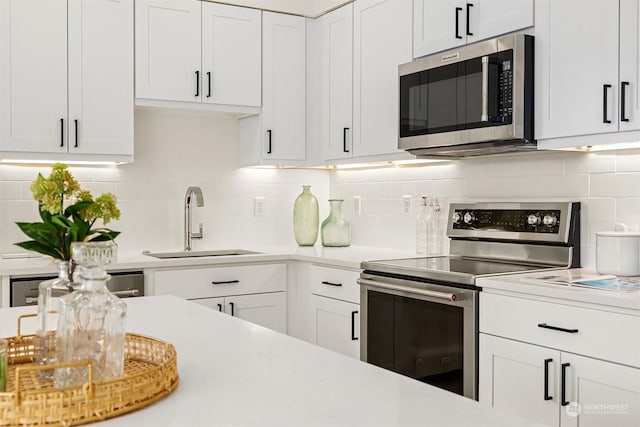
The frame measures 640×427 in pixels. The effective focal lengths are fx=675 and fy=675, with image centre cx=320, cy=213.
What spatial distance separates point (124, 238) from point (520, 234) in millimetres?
2184

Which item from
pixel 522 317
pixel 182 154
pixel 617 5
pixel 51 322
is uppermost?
pixel 617 5

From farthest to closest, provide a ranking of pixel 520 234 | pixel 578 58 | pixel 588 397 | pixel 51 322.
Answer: pixel 520 234 < pixel 578 58 < pixel 588 397 < pixel 51 322

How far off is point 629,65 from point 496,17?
26.7 inches

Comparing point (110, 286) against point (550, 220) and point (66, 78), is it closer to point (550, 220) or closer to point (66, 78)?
point (66, 78)

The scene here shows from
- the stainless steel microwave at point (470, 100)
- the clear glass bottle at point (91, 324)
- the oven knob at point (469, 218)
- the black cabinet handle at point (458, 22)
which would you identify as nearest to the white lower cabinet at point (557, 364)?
the stainless steel microwave at point (470, 100)

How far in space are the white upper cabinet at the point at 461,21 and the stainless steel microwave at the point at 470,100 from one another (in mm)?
77

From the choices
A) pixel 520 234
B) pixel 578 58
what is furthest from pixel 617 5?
pixel 520 234

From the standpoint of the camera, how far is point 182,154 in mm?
4074

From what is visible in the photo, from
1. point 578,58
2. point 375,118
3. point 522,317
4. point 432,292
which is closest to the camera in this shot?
point 522,317

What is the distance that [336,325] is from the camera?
3.45 metres

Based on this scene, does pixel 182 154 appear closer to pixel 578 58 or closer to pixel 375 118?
pixel 375 118

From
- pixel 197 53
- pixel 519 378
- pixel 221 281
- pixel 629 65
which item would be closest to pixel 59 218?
pixel 519 378

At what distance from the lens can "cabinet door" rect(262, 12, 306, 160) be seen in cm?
402

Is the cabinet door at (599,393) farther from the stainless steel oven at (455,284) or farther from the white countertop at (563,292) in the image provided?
the stainless steel oven at (455,284)
